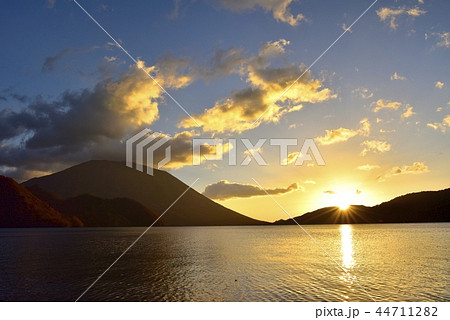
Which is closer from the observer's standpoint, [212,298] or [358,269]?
[212,298]

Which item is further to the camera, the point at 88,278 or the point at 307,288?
the point at 88,278

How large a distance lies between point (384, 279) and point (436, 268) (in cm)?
1292

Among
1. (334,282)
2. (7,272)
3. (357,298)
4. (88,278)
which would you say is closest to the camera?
(357,298)

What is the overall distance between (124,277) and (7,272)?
16698 mm

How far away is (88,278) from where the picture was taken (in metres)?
38.7

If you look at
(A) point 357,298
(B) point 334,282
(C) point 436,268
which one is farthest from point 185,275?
(C) point 436,268

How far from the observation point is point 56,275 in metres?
40.4
